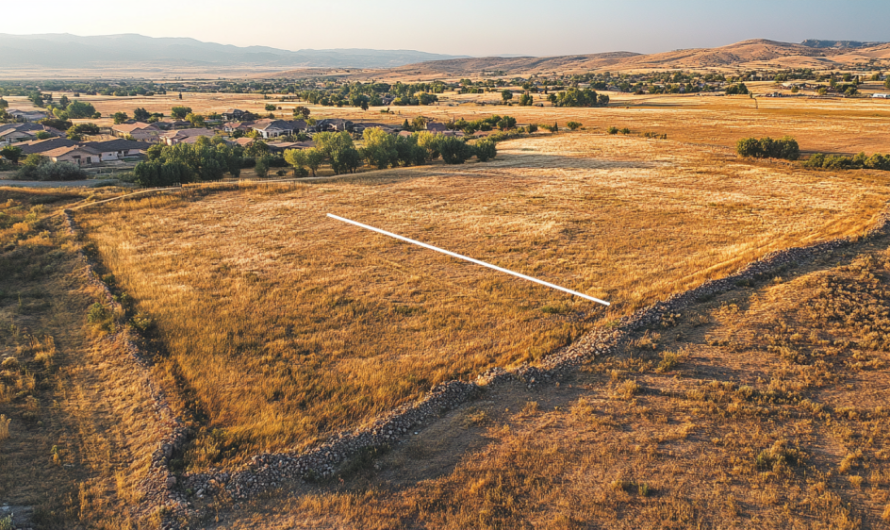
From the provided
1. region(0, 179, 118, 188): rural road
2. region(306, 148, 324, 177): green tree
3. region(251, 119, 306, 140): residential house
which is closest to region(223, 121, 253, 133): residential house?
region(251, 119, 306, 140): residential house

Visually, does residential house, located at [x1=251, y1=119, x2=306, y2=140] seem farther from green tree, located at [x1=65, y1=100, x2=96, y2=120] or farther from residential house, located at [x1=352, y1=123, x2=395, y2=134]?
green tree, located at [x1=65, y1=100, x2=96, y2=120]

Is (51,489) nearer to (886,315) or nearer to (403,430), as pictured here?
(403,430)

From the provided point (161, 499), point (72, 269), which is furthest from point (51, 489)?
point (72, 269)

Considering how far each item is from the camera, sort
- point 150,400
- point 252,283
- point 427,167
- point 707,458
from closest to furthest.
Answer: point 707,458 < point 150,400 < point 252,283 < point 427,167

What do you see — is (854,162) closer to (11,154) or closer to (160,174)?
(160,174)

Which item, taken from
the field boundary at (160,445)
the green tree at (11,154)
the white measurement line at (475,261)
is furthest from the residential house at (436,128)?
the field boundary at (160,445)
